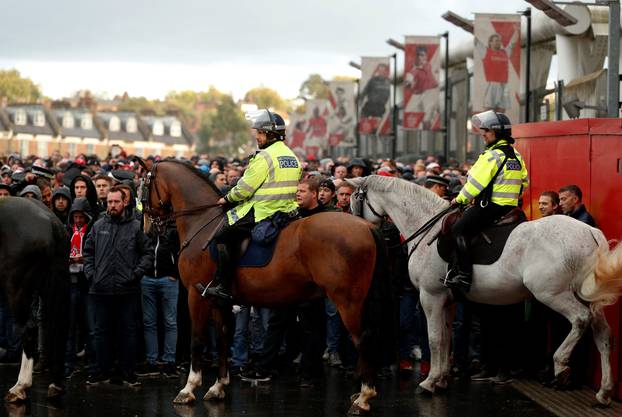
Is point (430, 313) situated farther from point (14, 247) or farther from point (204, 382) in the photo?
point (14, 247)

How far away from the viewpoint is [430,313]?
42.4 feet

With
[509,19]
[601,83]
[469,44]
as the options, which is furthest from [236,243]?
[469,44]

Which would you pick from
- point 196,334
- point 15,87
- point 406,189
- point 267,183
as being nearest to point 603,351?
point 406,189

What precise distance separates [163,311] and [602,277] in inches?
204

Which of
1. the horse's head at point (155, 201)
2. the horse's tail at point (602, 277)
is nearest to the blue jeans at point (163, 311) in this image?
the horse's head at point (155, 201)

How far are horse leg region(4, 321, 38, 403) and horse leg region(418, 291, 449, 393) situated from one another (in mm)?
4098

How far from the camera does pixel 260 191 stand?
474 inches

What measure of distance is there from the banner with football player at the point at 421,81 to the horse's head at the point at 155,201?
81.5ft

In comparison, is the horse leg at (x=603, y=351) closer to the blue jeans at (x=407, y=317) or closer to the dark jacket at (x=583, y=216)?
the dark jacket at (x=583, y=216)

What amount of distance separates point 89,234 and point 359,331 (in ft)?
11.5

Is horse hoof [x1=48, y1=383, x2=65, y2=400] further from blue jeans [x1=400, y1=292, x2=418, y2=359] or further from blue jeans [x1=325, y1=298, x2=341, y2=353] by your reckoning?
blue jeans [x1=400, y1=292, x2=418, y2=359]

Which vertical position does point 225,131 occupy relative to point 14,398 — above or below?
above

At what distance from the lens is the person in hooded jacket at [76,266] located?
13680mm

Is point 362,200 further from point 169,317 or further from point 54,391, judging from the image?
point 54,391
